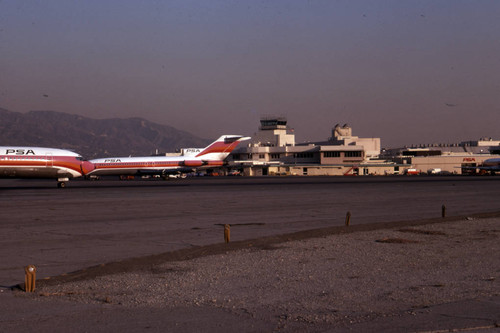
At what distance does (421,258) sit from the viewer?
47.4 feet

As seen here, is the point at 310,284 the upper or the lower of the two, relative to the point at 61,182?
lower

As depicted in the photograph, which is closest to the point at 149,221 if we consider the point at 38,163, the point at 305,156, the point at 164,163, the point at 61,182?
the point at 38,163

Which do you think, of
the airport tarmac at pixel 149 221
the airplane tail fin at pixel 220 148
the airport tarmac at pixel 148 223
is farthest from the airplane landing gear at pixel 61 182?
the airplane tail fin at pixel 220 148

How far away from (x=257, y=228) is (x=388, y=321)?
13011 mm

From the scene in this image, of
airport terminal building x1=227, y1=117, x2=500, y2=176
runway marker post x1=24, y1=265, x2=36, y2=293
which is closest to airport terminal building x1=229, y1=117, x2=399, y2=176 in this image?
airport terminal building x1=227, y1=117, x2=500, y2=176

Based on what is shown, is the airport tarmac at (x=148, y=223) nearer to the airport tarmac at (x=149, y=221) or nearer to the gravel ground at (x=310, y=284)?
the airport tarmac at (x=149, y=221)

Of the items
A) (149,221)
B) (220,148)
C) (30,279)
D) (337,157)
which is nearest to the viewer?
(30,279)

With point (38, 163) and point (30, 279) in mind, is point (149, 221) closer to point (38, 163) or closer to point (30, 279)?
point (30, 279)

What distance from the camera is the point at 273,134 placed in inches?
6983

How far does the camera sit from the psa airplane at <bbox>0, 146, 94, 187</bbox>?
49.9 metres

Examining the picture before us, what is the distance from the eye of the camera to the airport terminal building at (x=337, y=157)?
12681cm

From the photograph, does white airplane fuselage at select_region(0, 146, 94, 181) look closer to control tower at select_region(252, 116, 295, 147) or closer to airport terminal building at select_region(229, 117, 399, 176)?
airport terminal building at select_region(229, 117, 399, 176)

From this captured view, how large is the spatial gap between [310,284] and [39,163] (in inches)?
1757

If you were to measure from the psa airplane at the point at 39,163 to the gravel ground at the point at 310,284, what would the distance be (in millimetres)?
39877
